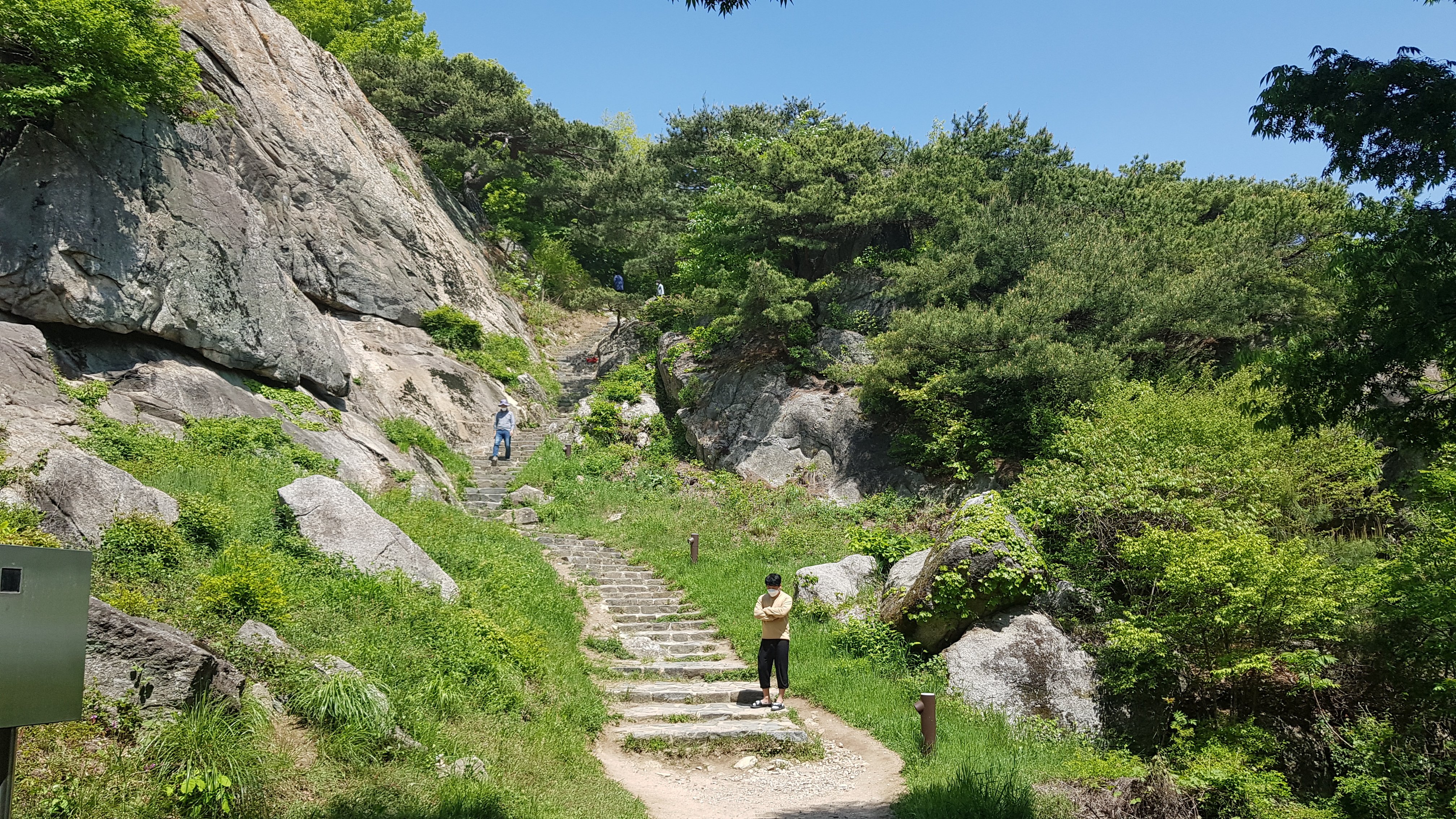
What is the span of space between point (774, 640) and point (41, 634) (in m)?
7.72

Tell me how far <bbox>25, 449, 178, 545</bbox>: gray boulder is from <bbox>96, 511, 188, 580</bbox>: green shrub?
0.73ft

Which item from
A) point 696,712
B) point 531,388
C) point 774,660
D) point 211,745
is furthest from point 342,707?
point 531,388

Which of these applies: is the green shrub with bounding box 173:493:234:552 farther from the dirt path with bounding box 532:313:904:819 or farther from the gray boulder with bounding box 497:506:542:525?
the gray boulder with bounding box 497:506:542:525

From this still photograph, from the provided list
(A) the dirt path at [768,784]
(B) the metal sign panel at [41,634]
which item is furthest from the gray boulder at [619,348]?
(B) the metal sign panel at [41,634]

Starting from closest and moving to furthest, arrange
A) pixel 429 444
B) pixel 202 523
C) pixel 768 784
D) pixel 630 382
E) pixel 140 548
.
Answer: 1. pixel 140 548
2. pixel 768 784
3. pixel 202 523
4. pixel 429 444
5. pixel 630 382

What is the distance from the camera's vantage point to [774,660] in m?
10.2

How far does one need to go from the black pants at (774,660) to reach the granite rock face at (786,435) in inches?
402

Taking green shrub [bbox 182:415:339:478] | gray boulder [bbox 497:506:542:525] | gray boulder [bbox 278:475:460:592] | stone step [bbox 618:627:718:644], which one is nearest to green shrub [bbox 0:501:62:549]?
gray boulder [bbox 278:475:460:592]

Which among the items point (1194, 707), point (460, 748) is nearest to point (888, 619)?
point (1194, 707)

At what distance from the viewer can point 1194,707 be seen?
9.28 metres

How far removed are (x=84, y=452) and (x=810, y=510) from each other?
1394cm

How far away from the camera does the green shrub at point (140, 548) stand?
23.8 feet

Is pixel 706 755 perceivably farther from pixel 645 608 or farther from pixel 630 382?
pixel 630 382

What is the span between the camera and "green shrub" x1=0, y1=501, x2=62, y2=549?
6.13 metres
